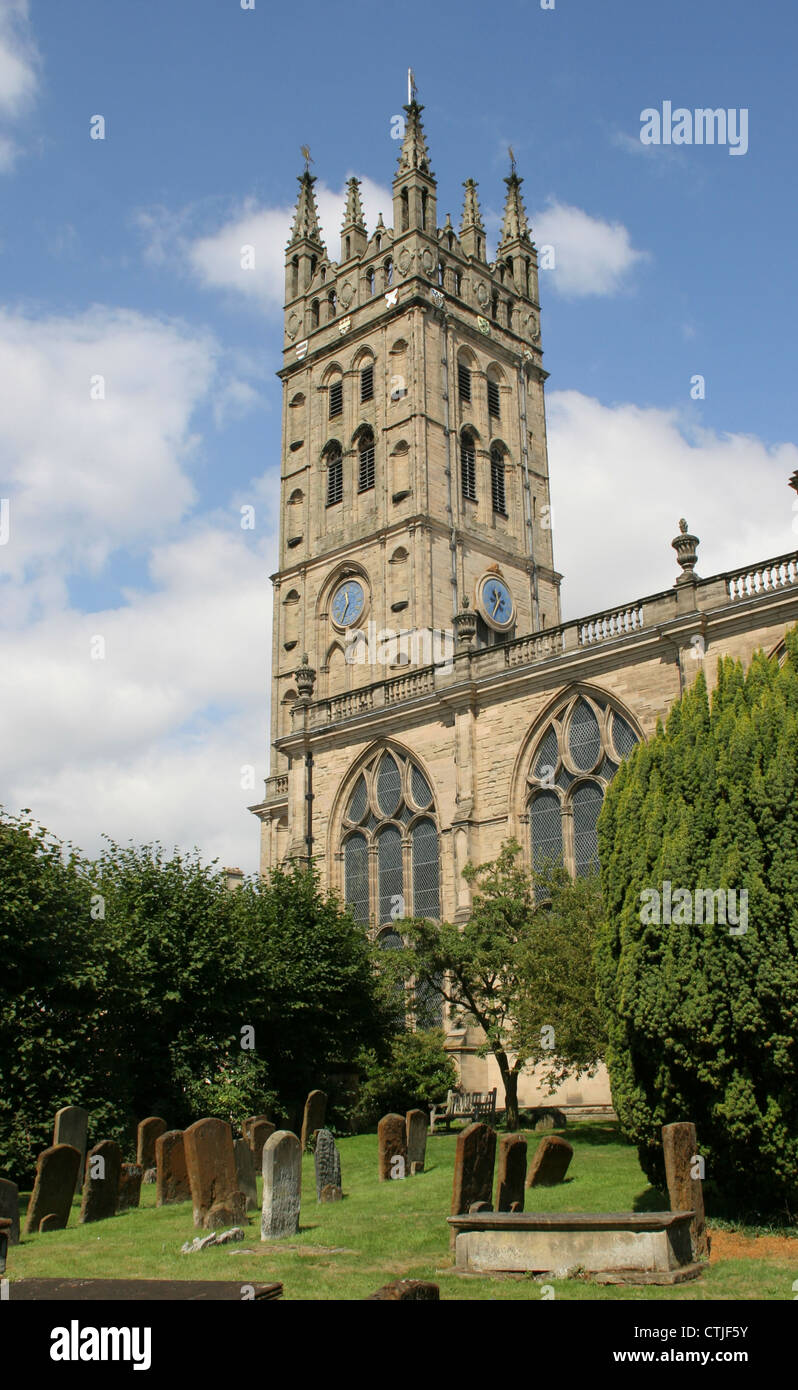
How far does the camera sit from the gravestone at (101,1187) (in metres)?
15.3

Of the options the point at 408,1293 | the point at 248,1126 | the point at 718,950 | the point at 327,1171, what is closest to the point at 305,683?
the point at 248,1126

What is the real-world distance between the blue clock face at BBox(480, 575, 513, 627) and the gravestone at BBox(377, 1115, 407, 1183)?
101 ft

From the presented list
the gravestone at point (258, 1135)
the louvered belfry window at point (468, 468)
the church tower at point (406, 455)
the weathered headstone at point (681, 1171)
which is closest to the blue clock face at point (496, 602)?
the church tower at point (406, 455)

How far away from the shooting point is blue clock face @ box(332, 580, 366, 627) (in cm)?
4709

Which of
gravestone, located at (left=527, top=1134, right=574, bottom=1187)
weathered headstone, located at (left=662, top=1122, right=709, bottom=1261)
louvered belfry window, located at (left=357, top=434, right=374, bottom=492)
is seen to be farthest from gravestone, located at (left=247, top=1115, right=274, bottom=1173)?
louvered belfry window, located at (left=357, top=434, right=374, bottom=492)

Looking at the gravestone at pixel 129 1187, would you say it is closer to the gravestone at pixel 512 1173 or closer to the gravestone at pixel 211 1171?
the gravestone at pixel 211 1171

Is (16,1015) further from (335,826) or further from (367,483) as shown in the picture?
(367,483)

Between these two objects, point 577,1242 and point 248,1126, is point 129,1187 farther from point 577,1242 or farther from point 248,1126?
point 577,1242

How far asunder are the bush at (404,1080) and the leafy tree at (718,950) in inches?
485

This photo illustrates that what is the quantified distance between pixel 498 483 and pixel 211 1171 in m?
40.3

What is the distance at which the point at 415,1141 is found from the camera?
18.2m

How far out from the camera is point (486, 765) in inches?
1226
